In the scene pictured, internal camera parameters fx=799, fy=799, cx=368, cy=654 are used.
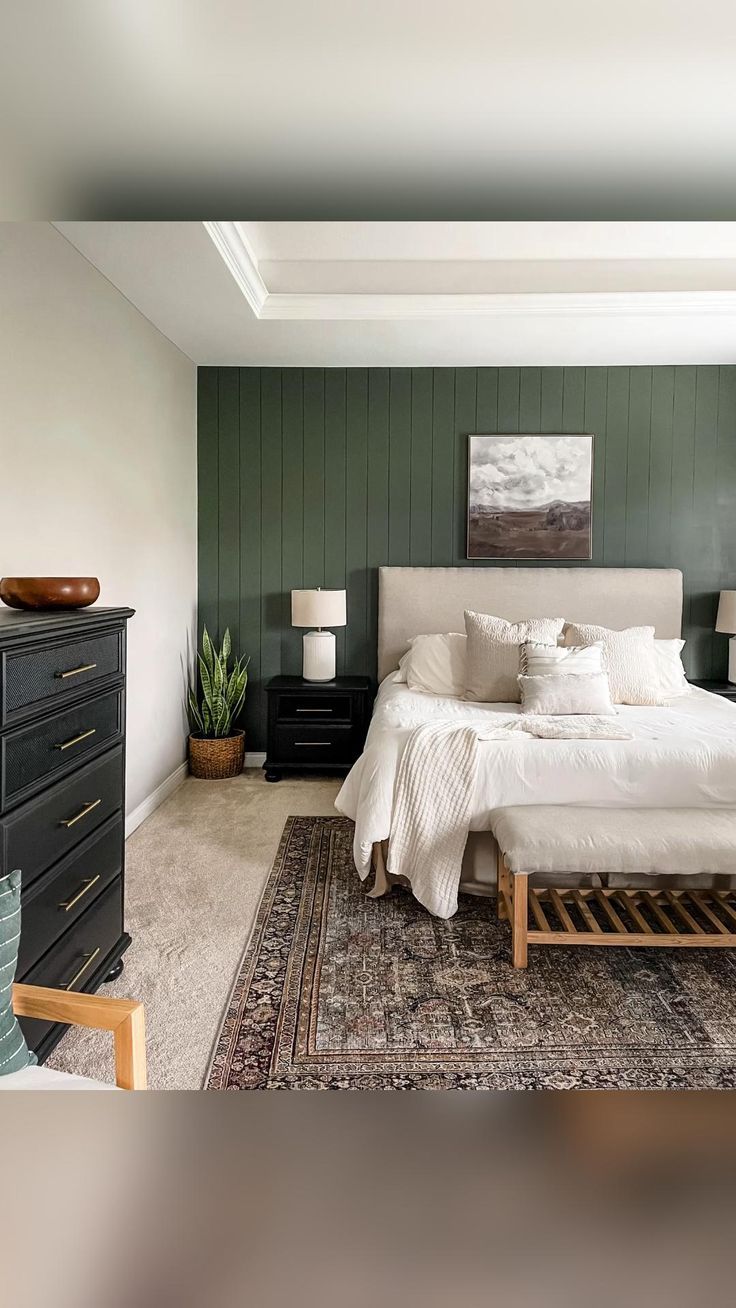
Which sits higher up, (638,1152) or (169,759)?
(638,1152)

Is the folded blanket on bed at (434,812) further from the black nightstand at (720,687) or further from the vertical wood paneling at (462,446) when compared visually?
the vertical wood paneling at (462,446)

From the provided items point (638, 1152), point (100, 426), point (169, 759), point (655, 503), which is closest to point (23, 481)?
point (100, 426)

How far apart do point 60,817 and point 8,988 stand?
728mm

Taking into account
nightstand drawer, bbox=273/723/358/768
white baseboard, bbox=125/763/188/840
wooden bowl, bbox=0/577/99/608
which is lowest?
white baseboard, bbox=125/763/188/840

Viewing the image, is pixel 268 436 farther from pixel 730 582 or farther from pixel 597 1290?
pixel 597 1290

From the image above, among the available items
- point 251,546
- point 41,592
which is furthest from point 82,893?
point 251,546

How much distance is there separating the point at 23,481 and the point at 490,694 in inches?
96.6

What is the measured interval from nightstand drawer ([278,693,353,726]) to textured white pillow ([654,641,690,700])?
176 centimetres

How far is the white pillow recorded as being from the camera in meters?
4.39

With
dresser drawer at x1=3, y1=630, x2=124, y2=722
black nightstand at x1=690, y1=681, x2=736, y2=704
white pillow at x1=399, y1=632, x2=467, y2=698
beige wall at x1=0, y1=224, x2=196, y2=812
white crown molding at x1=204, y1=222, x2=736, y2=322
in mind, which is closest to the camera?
dresser drawer at x1=3, y1=630, x2=124, y2=722

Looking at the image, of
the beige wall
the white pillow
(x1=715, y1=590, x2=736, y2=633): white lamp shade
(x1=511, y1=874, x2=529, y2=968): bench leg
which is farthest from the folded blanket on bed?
(x1=715, y1=590, x2=736, y2=633): white lamp shade

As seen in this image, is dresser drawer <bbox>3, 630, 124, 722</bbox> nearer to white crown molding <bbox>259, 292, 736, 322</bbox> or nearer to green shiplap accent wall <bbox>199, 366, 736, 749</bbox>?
white crown molding <bbox>259, 292, 736, 322</bbox>

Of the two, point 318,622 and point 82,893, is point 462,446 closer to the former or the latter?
point 318,622
